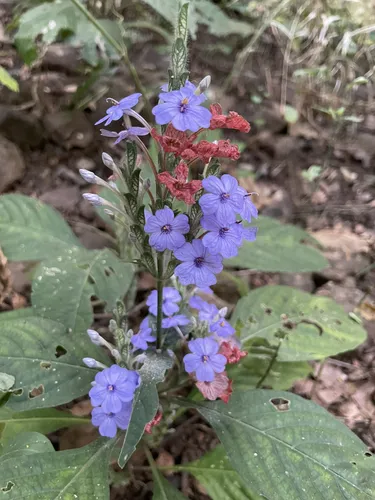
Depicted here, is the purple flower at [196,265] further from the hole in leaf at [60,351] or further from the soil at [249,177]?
the soil at [249,177]

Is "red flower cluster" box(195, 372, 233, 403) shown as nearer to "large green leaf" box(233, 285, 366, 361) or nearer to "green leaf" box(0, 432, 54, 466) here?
"large green leaf" box(233, 285, 366, 361)

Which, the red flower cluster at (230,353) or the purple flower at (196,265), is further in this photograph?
the red flower cluster at (230,353)

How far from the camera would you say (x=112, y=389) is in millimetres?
1534

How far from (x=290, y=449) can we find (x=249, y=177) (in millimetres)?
2543

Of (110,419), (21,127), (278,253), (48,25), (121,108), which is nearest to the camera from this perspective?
(121,108)

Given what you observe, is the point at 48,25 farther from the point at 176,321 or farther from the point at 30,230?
the point at 176,321

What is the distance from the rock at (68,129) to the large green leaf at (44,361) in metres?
2.17

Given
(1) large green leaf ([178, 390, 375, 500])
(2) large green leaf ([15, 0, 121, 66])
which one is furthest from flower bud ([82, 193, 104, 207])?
(2) large green leaf ([15, 0, 121, 66])

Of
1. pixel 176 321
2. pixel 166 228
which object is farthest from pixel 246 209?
pixel 176 321

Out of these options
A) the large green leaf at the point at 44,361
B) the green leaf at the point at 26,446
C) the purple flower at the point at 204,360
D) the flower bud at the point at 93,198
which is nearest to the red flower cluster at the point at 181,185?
the flower bud at the point at 93,198

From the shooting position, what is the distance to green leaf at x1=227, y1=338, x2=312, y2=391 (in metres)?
2.22

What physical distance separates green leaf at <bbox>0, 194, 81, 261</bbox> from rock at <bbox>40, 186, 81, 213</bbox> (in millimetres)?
861

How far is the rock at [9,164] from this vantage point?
3.36 m

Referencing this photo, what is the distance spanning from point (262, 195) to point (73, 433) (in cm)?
237
